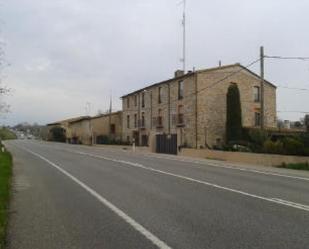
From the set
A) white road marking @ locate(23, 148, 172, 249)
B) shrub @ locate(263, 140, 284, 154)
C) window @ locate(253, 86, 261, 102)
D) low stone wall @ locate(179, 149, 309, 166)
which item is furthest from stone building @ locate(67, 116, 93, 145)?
white road marking @ locate(23, 148, 172, 249)

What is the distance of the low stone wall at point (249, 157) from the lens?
31.4 m

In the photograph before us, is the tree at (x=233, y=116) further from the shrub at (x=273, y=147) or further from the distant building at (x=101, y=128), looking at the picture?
the distant building at (x=101, y=128)

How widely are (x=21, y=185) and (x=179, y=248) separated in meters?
11.5

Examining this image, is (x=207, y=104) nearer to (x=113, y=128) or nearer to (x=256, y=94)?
(x=256, y=94)

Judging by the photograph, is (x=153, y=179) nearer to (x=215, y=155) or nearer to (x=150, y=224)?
(x=150, y=224)

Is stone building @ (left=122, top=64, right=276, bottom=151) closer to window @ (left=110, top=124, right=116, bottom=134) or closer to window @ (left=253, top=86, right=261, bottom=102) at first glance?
window @ (left=253, top=86, right=261, bottom=102)

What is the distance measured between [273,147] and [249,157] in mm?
1910

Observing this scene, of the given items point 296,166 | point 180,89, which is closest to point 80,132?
point 180,89

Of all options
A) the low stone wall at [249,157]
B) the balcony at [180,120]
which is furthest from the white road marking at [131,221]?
the balcony at [180,120]

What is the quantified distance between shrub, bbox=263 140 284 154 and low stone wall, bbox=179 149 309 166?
781 millimetres

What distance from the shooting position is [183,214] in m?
11.2

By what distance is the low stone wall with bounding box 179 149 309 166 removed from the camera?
103 ft

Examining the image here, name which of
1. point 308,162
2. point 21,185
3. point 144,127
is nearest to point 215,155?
point 308,162

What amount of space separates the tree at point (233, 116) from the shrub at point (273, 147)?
15.9 meters
